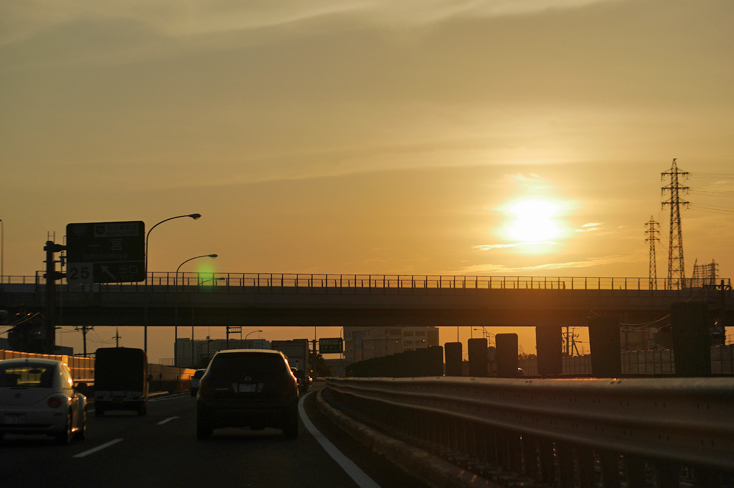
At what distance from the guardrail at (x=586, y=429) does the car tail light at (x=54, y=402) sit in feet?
23.9

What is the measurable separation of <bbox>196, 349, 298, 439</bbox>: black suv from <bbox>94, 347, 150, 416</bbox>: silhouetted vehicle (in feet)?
44.9

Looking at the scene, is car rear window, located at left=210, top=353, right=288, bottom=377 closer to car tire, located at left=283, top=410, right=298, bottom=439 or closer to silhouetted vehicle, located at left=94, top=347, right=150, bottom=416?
car tire, located at left=283, top=410, right=298, bottom=439

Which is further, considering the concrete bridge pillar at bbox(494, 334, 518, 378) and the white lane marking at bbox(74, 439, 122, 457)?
the white lane marking at bbox(74, 439, 122, 457)

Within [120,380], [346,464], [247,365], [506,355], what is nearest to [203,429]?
[247,365]

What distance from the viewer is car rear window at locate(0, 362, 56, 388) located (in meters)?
15.5

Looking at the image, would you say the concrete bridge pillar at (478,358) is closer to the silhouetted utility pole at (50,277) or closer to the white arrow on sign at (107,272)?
the silhouetted utility pole at (50,277)

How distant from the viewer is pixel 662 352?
1155 inches

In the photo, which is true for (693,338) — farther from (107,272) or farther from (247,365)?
(107,272)

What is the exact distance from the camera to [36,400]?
15.2m

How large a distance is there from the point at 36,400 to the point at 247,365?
4.01 m

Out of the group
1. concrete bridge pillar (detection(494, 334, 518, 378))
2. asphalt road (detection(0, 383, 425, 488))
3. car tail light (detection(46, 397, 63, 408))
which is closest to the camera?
concrete bridge pillar (detection(494, 334, 518, 378))

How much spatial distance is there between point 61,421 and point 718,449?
535 inches

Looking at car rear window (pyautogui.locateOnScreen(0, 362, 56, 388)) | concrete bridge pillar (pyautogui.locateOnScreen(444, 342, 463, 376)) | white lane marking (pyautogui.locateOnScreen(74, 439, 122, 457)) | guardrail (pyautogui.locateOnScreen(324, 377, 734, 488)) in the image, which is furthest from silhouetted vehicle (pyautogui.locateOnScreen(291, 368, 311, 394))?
guardrail (pyautogui.locateOnScreen(324, 377, 734, 488))

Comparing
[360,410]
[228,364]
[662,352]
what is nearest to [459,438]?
[228,364]
